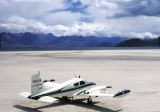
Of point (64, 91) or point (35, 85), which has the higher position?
point (35, 85)

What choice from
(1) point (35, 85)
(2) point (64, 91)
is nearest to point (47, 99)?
(1) point (35, 85)

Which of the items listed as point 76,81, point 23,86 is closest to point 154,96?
point 76,81

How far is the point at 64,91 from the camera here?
2772 centimetres

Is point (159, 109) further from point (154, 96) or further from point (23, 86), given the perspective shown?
point (23, 86)

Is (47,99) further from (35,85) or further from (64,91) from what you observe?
(64,91)

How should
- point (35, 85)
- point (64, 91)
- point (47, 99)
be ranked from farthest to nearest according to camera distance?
point (64, 91), point (35, 85), point (47, 99)

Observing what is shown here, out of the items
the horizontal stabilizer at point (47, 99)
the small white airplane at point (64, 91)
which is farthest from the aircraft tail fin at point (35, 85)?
the horizontal stabilizer at point (47, 99)

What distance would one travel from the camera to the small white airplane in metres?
26.2

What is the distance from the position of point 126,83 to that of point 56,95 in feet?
51.8

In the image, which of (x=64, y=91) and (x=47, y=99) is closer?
(x=47, y=99)

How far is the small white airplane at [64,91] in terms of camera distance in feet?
85.9

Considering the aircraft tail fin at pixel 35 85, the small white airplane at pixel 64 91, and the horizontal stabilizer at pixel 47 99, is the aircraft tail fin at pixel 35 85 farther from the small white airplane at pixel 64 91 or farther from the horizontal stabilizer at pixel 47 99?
the horizontal stabilizer at pixel 47 99

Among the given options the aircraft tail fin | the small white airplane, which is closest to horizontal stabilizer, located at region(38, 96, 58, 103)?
the small white airplane

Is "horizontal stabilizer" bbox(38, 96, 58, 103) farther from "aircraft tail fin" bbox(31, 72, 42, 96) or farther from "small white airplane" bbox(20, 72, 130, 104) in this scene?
"aircraft tail fin" bbox(31, 72, 42, 96)
